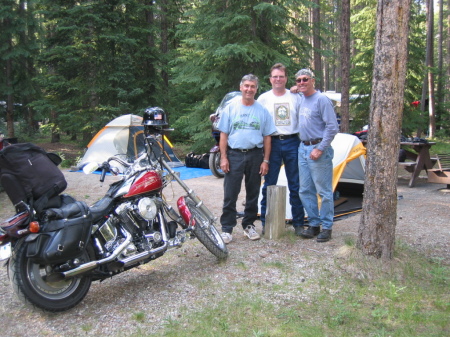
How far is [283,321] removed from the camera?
3.06 m

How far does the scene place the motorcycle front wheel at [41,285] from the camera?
3.03 m

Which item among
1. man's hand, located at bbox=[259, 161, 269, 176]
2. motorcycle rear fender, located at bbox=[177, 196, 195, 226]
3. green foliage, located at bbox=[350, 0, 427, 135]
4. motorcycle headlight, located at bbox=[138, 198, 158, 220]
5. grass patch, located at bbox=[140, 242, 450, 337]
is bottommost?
grass patch, located at bbox=[140, 242, 450, 337]

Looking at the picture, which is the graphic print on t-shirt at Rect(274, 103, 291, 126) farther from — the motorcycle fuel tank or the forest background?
the forest background

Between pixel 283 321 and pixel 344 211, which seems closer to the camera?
pixel 283 321

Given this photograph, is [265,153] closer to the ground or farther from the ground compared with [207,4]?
closer to the ground

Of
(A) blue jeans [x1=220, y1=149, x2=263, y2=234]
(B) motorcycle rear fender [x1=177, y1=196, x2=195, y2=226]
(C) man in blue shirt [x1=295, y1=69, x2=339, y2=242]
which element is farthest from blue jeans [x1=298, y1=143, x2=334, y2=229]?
(B) motorcycle rear fender [x1=177, y1=196, x2=195, y2=226]

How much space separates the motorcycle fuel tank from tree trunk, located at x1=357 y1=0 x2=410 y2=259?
2.03m

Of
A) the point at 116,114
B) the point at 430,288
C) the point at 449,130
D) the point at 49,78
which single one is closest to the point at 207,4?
the point at 116,114

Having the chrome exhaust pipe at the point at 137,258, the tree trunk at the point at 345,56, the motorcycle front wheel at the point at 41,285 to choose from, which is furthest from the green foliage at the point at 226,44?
the motorcycle front wheel at the point at 41,285

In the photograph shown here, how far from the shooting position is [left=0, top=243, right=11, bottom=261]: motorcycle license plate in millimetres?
2992

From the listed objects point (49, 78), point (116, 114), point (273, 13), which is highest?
point (273, 13)

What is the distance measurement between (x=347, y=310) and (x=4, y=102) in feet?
59.3

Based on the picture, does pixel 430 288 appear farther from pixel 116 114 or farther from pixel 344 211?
pixel 116 114

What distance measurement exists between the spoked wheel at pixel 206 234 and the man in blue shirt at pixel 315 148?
48.9 inches
